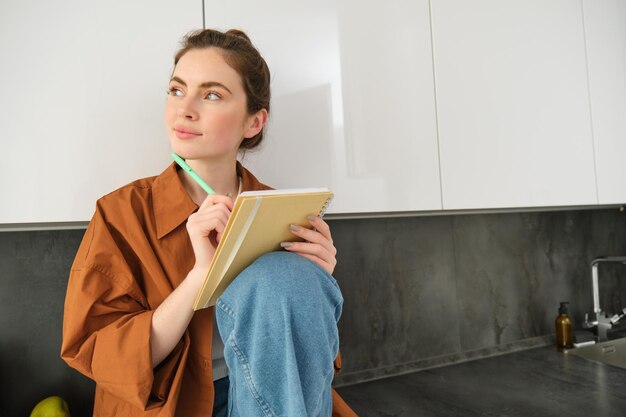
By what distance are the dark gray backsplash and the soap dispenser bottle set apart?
0.10 m

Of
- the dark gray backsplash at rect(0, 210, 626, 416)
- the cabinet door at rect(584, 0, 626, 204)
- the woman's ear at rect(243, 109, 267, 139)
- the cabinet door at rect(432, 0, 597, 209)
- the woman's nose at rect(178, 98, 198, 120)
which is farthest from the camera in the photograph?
the cabinet door at rect(584, 0, 626, 204)

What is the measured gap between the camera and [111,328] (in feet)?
2.80

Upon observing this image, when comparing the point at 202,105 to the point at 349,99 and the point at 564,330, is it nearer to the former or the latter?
the point at 349,99

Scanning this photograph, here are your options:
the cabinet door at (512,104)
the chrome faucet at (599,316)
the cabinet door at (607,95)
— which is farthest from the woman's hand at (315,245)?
the chrome faucet at (599,316)

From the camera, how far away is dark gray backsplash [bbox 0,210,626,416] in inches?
47.2

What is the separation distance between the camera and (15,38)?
919mm

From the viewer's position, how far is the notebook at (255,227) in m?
0.67

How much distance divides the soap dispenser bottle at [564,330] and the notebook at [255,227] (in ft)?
4.71

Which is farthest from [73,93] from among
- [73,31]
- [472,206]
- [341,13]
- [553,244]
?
[553,244]

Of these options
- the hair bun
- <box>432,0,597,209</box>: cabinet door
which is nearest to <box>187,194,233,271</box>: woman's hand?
the hair bun

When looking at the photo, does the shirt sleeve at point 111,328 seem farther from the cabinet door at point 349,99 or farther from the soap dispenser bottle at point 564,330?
the soap dispenser bottle at point 564,330

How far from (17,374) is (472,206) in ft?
4.07

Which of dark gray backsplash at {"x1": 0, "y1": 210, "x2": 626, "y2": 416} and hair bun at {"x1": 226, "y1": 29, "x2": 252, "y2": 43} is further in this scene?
dark gray backsplash at {"x1": 0, "y1": 210, "x2": 626, "y2": 416}

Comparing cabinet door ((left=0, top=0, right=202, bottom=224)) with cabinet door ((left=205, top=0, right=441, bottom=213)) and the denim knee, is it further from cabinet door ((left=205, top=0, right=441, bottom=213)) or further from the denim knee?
the denim knee
